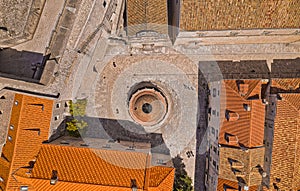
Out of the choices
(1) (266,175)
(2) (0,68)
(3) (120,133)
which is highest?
(2) (0,68)

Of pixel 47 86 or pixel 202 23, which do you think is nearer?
pixel 202 23

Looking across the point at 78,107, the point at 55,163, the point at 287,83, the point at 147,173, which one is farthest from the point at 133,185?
the point at 287,83

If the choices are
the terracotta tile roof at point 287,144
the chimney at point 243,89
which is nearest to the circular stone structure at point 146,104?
the chimney at point 243,89

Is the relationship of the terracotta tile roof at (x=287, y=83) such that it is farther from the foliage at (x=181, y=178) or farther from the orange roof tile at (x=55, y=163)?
the orange roof tile at (x=55, y=163)

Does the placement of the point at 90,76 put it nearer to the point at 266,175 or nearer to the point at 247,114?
the point at 247,114

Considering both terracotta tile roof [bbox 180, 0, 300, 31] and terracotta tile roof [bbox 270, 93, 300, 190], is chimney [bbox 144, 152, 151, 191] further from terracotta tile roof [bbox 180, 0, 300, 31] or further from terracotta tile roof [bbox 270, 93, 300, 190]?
terracotta tile roof [bbox 180, 0, 300, 31]

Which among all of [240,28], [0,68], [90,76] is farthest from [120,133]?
[240,28]

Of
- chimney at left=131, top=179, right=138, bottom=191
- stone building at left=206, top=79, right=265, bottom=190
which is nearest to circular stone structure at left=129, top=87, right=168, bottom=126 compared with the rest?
stone building at left=206, top=79, right=265, bottom=190
